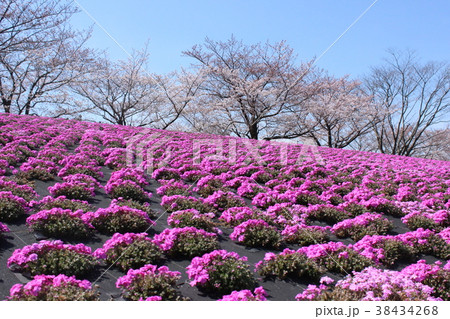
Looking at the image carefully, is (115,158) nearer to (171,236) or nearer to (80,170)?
(80,170)

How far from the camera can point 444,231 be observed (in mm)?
6883

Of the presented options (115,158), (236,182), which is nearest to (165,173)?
(115,158)

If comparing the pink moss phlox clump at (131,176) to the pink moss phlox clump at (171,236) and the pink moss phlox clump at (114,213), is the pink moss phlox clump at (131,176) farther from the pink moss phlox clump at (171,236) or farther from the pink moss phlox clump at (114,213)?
the pink moss phlox clump at (171,236)

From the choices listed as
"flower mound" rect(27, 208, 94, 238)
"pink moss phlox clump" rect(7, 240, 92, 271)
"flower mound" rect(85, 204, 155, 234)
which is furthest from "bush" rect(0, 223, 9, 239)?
"flower mound" rect(85, 204, 155, 234)

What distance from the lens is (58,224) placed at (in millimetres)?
5656

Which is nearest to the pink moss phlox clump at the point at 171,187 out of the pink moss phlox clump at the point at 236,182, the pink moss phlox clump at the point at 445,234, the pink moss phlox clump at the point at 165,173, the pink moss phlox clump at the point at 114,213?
the pink moss phlox clump at the point at 165,173

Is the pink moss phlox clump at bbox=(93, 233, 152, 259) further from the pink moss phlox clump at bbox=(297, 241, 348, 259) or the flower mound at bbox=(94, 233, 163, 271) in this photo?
the pink moss phlox clump at bbox=(297, 241, 348, 259)

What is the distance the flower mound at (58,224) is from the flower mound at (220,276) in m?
2.18

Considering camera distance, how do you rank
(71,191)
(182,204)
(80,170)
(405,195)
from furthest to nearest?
(405,195) < (80,170) < (182,204) < (71,191)

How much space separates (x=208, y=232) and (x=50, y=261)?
2.62 m
